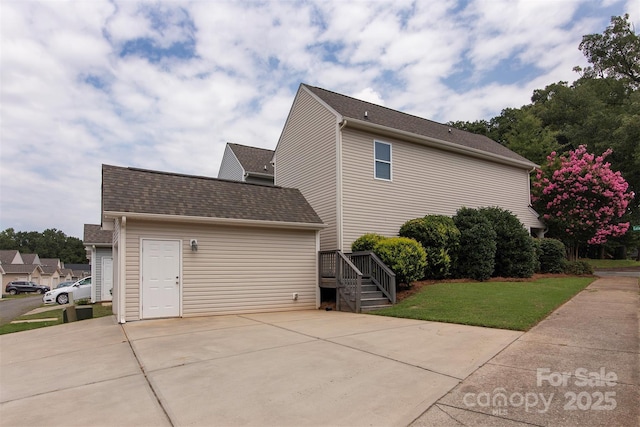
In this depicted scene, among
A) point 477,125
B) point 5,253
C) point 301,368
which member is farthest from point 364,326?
point 5,253

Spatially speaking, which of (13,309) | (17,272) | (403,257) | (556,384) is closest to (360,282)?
(403,257)

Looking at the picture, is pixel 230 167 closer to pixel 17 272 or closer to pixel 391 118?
pixel 391 118

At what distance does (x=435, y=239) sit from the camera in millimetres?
12641

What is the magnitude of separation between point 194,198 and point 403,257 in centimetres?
631

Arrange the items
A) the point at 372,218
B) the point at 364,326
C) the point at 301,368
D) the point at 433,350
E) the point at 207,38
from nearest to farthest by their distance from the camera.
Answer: the point at 301,368 → the point at 433,350 → the point at 364,326 → the point at 207,38 → the point at 372,218

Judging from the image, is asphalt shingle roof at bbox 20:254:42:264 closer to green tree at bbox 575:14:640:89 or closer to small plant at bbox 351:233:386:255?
small plant at bbox 351:233:386:255

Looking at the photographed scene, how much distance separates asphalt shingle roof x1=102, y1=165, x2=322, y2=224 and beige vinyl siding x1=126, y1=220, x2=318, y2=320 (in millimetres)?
421

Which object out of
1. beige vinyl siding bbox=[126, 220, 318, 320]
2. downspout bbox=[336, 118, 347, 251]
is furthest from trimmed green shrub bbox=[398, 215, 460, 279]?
beige vinyl siding bbox=[126, 220, 318, 320]

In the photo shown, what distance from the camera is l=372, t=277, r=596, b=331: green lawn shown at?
24.8ft

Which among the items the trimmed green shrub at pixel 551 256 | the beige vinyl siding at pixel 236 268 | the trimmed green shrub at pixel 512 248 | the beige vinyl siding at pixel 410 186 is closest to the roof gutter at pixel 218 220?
the beige vinyl siding at pixel 236 268

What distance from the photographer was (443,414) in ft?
11.1

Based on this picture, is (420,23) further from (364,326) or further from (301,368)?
(301,368)

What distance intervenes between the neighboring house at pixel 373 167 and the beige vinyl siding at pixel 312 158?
0.03 m

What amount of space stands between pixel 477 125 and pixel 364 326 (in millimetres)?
36089
